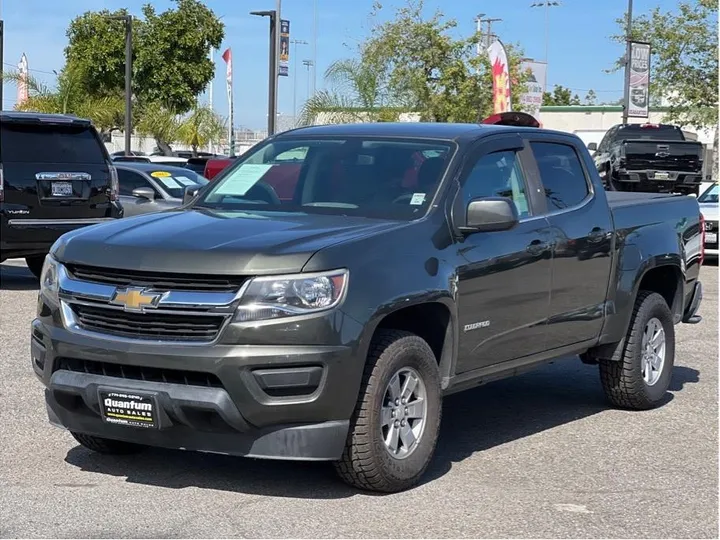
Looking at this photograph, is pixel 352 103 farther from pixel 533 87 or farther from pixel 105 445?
pixel 105 445

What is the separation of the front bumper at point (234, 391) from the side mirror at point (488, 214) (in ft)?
3.91

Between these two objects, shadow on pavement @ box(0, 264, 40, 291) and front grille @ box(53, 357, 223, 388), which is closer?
front grille @ box(53, 357, 223, 388)

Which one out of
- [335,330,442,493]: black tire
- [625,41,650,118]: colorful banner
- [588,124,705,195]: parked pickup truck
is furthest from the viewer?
[625,41,650,118]: colorful banner

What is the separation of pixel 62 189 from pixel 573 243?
799 centimetres

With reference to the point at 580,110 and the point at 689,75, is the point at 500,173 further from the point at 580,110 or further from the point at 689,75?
the point at 580,110

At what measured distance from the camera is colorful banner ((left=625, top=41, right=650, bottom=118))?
3754cm

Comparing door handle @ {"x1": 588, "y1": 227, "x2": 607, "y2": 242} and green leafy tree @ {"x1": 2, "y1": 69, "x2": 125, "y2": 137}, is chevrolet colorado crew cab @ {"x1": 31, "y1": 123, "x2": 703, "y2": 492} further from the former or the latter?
green leafy tree @ {"x1": 2, "y1": 69, "x2": 125, "y2": 137}

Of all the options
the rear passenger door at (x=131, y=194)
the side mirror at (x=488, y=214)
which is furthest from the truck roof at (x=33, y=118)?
the side mirror at (x=488, y=214)

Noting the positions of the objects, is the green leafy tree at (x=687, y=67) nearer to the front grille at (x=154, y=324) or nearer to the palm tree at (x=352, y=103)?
the palm tree at (x=352, y=103)

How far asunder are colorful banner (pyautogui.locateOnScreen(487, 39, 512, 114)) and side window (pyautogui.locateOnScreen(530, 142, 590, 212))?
2028 centimetres

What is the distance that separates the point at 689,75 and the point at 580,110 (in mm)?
24524

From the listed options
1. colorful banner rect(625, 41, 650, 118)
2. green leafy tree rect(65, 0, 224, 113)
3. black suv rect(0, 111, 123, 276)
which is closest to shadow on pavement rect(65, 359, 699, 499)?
black suv rect(0, 111, 123, 276)

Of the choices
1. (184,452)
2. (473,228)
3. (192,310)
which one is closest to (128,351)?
(192,310)

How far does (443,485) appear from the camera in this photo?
618 cm
